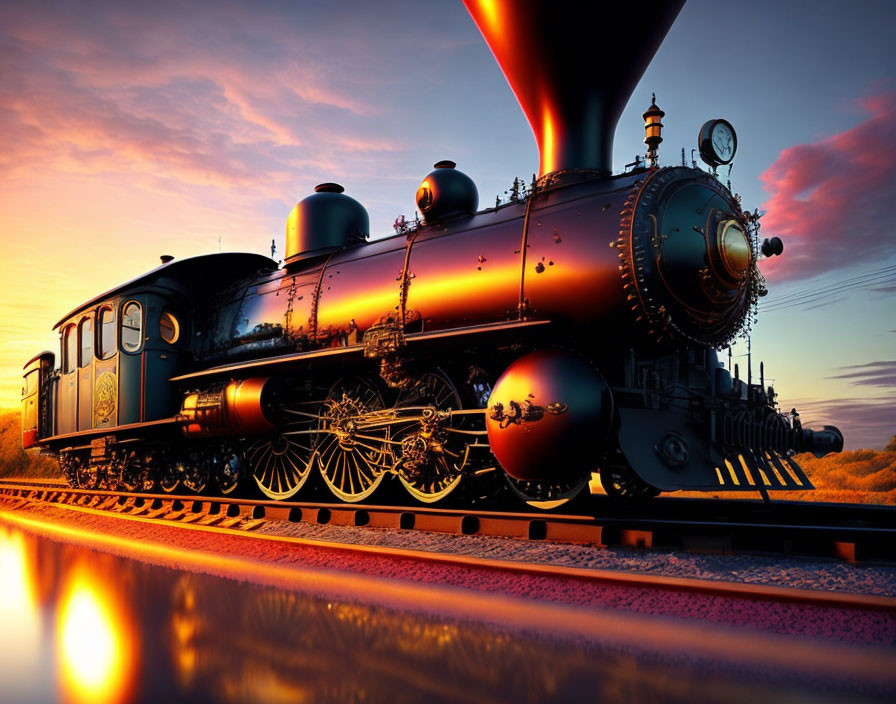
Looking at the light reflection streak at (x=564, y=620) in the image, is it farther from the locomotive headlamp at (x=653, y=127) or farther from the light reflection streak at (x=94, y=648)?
the locomotive headlamp at (x=653, y=127)

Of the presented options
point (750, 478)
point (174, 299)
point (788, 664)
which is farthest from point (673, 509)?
point (174, 299)

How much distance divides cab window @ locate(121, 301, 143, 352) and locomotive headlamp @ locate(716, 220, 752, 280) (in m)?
7.93

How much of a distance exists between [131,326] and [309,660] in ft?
27.4

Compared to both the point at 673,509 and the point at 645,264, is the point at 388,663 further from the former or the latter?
the point at 673,509

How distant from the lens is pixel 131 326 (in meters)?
10.1

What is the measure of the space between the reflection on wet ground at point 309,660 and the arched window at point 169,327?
6.43 metres

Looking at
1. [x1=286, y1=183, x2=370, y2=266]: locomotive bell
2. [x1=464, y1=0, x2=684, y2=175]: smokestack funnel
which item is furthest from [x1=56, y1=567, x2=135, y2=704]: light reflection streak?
[x1=286, y1=183, x2=370, y2=266]: locomotive bell

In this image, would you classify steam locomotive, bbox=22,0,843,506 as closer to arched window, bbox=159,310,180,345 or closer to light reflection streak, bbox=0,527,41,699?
arched window, bbox=159,310,180,345

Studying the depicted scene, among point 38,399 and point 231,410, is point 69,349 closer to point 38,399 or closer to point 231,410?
point 38,399

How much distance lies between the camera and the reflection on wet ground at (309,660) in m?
2.62

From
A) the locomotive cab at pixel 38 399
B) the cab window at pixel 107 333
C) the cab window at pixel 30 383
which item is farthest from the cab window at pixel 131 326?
the cab window at pixel 30 383

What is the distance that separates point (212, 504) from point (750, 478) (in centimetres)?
607

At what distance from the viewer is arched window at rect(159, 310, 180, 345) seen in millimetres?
10297

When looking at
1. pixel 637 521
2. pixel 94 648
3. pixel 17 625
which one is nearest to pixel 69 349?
pixel 17 625
